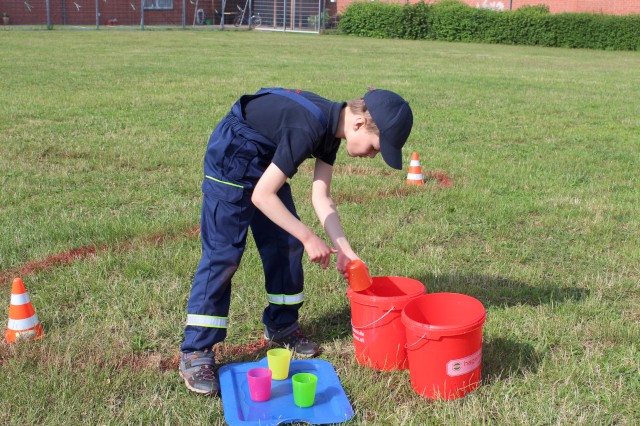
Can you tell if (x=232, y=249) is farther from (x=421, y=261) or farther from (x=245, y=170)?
(x=421, y=261)

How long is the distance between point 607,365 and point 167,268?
2797 millimetres

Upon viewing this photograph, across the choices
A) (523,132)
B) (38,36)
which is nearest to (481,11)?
(38,36)

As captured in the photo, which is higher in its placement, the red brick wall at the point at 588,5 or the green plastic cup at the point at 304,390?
the red brick wall at the point at 588,5

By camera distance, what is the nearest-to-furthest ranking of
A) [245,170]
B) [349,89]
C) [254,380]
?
[254,380] → [245,170] → [349,89]

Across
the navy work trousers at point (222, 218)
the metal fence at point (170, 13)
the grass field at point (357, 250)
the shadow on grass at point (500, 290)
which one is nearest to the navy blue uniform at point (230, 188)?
the navy work trousers at point (222, 218)

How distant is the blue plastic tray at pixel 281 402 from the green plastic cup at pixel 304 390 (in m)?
0.03

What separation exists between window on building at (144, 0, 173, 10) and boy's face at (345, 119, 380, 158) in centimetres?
4227

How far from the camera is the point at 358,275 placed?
3531mm

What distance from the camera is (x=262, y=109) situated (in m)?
3.42

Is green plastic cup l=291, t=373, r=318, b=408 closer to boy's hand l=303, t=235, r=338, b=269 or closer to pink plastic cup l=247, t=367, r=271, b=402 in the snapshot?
pink plastic cup l=247, t=367, r=271, b=402

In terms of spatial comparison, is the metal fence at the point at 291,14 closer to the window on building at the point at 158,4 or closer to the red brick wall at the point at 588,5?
the window on building at the point at 158,4

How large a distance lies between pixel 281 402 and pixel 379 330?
610 millimetres

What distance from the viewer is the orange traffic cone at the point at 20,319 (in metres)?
3.69

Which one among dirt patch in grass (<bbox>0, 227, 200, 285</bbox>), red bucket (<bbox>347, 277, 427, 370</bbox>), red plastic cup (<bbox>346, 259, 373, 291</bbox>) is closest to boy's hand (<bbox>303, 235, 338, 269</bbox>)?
red plastic cup (<bbox>346, 259, 373, 291</bbox>)
